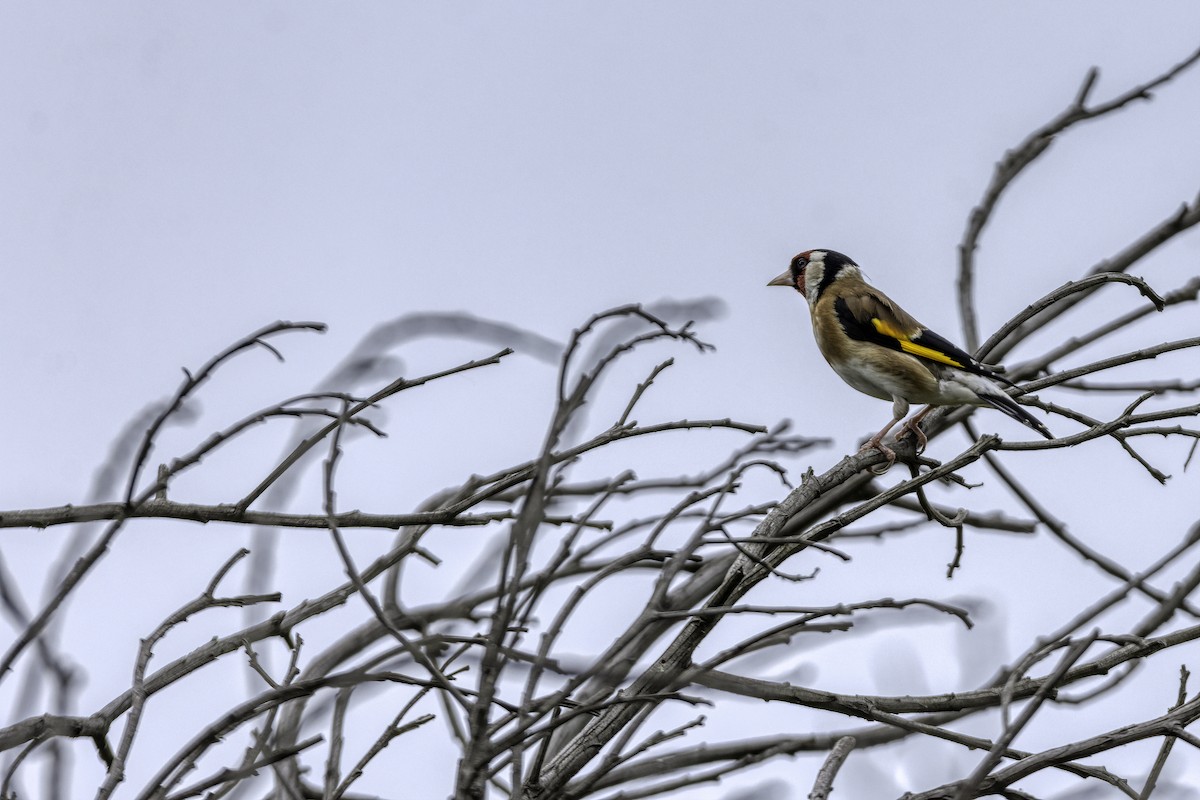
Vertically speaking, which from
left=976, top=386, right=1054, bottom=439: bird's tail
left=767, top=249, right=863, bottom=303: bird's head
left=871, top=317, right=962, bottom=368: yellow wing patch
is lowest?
left=976, top=386, right=1054, bottom=439: bird's tail

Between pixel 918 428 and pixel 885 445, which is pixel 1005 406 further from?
pixel 885 445

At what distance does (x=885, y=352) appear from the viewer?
643cm

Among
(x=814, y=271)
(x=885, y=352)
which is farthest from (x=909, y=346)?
(x=814, y=271)

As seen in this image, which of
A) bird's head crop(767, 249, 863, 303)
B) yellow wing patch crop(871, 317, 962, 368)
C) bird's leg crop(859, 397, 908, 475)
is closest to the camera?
bird's leg crop(859, 397, 908, 475)

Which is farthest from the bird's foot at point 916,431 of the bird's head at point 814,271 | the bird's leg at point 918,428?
the bird's head at point 814,271

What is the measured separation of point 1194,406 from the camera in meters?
3.59

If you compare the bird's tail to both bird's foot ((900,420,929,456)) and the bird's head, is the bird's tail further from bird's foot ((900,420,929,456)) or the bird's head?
the bird's head

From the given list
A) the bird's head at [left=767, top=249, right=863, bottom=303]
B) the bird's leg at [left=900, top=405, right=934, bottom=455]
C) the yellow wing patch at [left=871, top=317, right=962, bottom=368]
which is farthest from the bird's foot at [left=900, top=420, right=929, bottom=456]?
Result: the bird's head at [left=767, top=249, right=863, bottom=303]

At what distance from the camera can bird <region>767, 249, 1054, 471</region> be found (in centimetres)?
548

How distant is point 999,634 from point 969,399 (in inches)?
106

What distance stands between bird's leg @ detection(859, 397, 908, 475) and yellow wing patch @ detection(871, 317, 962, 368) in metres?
0.28

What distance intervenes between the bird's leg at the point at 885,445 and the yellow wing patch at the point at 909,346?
281 mm

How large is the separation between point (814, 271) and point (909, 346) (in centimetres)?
154

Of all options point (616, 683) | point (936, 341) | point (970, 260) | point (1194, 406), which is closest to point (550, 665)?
point (616, 683)
